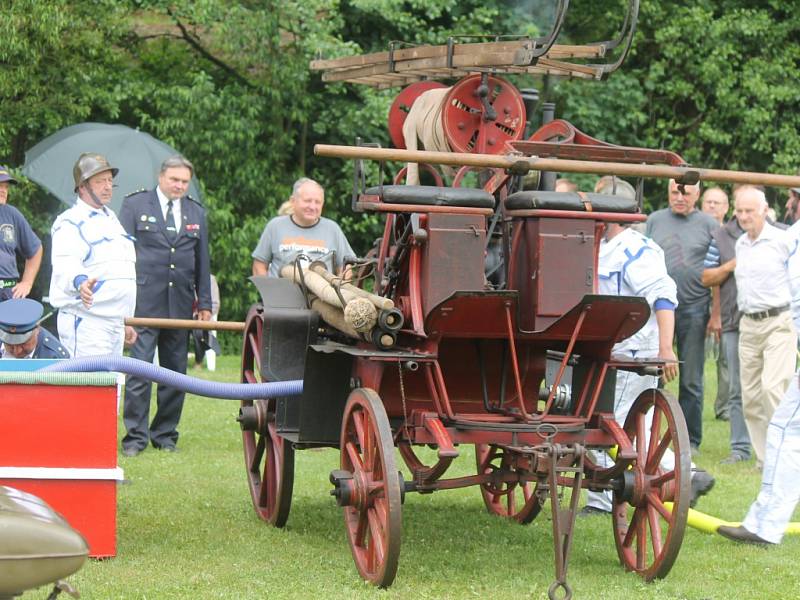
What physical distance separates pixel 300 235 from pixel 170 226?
37.0 inches

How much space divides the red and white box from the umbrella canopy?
8.76 m

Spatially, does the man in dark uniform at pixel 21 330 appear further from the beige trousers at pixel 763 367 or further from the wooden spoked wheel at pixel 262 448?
the beige trousers at pixel 763 367

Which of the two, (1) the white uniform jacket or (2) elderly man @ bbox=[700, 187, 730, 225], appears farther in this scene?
(2) elderly man @ bbox=[700, 187, 730, 225]

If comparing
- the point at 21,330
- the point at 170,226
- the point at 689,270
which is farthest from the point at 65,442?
the point at 689,270

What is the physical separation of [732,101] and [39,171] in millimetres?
10734

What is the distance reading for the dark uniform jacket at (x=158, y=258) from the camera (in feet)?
31.0

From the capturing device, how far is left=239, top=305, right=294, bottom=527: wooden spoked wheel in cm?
697

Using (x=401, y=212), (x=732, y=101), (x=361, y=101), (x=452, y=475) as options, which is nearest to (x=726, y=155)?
(x=732, y=101)

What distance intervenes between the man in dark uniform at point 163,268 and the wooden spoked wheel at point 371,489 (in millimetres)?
3589

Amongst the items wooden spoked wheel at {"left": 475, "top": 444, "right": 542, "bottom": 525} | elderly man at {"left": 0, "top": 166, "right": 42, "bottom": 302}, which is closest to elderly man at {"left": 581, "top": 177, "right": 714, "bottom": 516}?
wooden spoked wheel at {"left": 475, "top": 444, "right": 542, "bottom": 525}

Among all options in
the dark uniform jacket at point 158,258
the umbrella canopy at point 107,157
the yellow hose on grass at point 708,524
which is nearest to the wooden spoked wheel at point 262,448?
the dark uniform jacket at point 158,258

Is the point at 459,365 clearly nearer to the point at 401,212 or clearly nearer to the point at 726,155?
the point at 401,212

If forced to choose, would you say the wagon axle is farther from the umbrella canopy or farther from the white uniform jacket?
the umbrella canopy

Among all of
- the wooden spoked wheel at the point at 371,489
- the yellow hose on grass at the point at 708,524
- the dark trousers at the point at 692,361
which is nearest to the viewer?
the wooden spoked wheel at the point at 371,489
